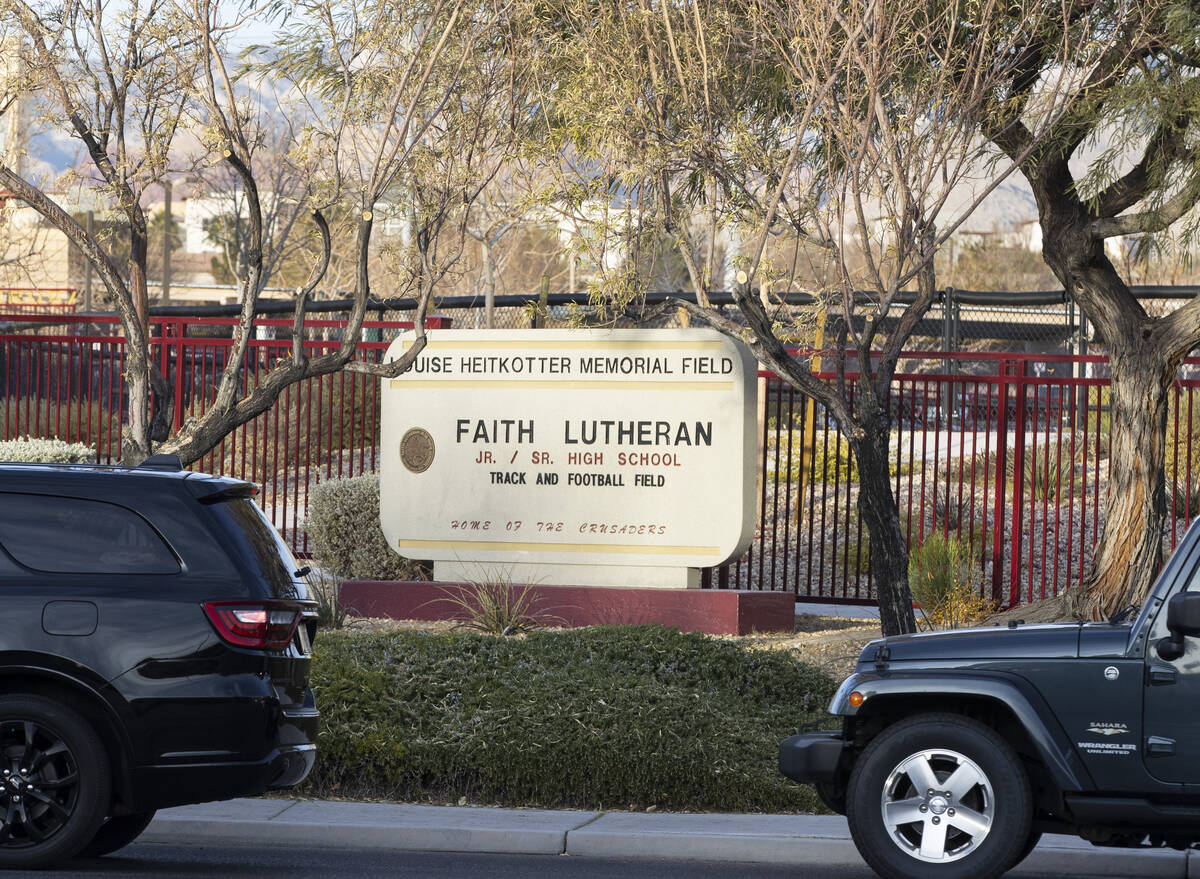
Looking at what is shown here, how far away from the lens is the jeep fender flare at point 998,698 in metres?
6.82

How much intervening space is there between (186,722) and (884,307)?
6.20 m

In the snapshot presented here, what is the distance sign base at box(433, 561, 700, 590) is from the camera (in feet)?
47.0

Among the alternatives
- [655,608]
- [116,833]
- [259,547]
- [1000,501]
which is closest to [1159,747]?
[259,547]

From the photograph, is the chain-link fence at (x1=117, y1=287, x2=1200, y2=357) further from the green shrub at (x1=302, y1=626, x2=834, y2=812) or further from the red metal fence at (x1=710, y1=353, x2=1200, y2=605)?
the green shrub at (x1=302, y1=626, x2=834, y2=812)

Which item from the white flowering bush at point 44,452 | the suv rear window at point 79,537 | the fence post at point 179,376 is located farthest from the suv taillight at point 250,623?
the fence post at point 179,376

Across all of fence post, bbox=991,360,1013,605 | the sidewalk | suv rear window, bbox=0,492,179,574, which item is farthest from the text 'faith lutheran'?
suv rear window, bbox=0,492,179,574

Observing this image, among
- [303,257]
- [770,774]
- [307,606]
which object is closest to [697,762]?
[770,774]

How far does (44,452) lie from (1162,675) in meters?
12.6

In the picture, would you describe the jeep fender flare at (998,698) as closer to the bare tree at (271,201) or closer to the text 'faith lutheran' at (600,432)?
the text 'faith lutheran' at (600,432)

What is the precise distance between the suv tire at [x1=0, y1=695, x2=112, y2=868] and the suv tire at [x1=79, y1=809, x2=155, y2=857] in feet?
2.50

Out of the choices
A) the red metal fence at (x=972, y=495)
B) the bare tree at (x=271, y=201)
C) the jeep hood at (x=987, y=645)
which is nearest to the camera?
the jeep hood at (x=987, y=645)

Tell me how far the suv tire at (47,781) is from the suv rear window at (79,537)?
0.62 meters

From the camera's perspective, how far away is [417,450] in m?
15.1

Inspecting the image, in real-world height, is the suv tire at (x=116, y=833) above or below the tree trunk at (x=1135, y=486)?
below
